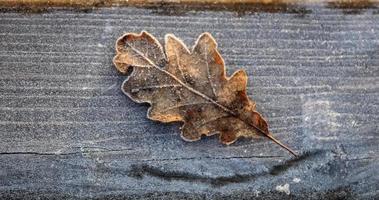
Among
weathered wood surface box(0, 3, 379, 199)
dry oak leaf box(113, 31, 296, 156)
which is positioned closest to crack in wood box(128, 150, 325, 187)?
weathered wood surface box(0, 3, 379, 199)

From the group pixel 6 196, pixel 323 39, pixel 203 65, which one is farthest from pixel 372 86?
pixel 6 196

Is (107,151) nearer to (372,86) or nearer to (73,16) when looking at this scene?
(73,16)

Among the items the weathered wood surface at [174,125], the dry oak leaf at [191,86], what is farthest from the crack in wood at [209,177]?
the dry oak leaf at [191,86]

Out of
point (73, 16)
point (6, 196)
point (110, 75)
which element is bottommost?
point (6, 196)

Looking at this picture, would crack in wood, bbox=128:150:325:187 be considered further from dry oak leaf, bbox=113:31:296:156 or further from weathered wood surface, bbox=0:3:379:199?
dry oak leaf, bbox=113:31:296:156

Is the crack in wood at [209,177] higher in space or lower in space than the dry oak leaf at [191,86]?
lower

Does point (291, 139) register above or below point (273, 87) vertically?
below

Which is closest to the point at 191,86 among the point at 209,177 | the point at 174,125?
the point at 174,125

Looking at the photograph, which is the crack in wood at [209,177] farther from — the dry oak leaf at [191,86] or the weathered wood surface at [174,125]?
the dry oak leaf at [191,86]
